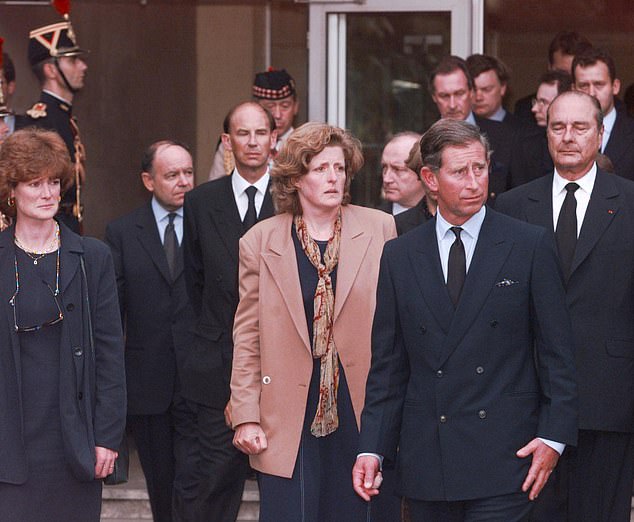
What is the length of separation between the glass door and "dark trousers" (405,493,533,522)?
4.58 meters

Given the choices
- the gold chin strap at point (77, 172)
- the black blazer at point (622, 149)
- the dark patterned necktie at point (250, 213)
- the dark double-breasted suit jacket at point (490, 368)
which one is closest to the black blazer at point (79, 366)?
the dark patterned necktie at point (250, 213)

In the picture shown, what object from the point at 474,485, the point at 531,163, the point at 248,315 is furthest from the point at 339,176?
the point at 531,163

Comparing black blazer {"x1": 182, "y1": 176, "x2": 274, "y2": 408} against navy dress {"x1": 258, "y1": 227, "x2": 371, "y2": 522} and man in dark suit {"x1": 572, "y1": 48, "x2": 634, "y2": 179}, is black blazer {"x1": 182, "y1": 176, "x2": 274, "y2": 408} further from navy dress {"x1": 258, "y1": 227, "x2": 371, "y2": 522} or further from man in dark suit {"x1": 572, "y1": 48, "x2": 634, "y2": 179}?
man in dark suit {"x1": 572, "y1": 48, "x2": 634, "y2": 179}

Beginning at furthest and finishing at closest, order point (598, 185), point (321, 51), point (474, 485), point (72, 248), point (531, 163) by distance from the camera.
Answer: point (321, 51)
point (531, 163)
point (598, 185)
point (72, 248)
point (474, 485)

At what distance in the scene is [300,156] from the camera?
5484 millimetres

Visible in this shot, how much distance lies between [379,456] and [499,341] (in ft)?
1.84

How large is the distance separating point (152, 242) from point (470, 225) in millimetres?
2705

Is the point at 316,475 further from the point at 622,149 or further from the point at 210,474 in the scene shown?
the point at 622,149

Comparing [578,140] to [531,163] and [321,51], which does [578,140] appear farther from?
[321,51]

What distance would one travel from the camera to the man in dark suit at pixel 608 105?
6.95m

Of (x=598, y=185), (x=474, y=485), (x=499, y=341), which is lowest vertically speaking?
(x=474, y=485)

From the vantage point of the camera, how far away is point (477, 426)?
4594 mm

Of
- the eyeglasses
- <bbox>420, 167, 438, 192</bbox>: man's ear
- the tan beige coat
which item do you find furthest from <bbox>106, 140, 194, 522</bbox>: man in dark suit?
<bbox>420, 167, 438, 192</bbox>: man's ear

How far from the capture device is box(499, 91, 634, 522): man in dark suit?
18.2 ft
